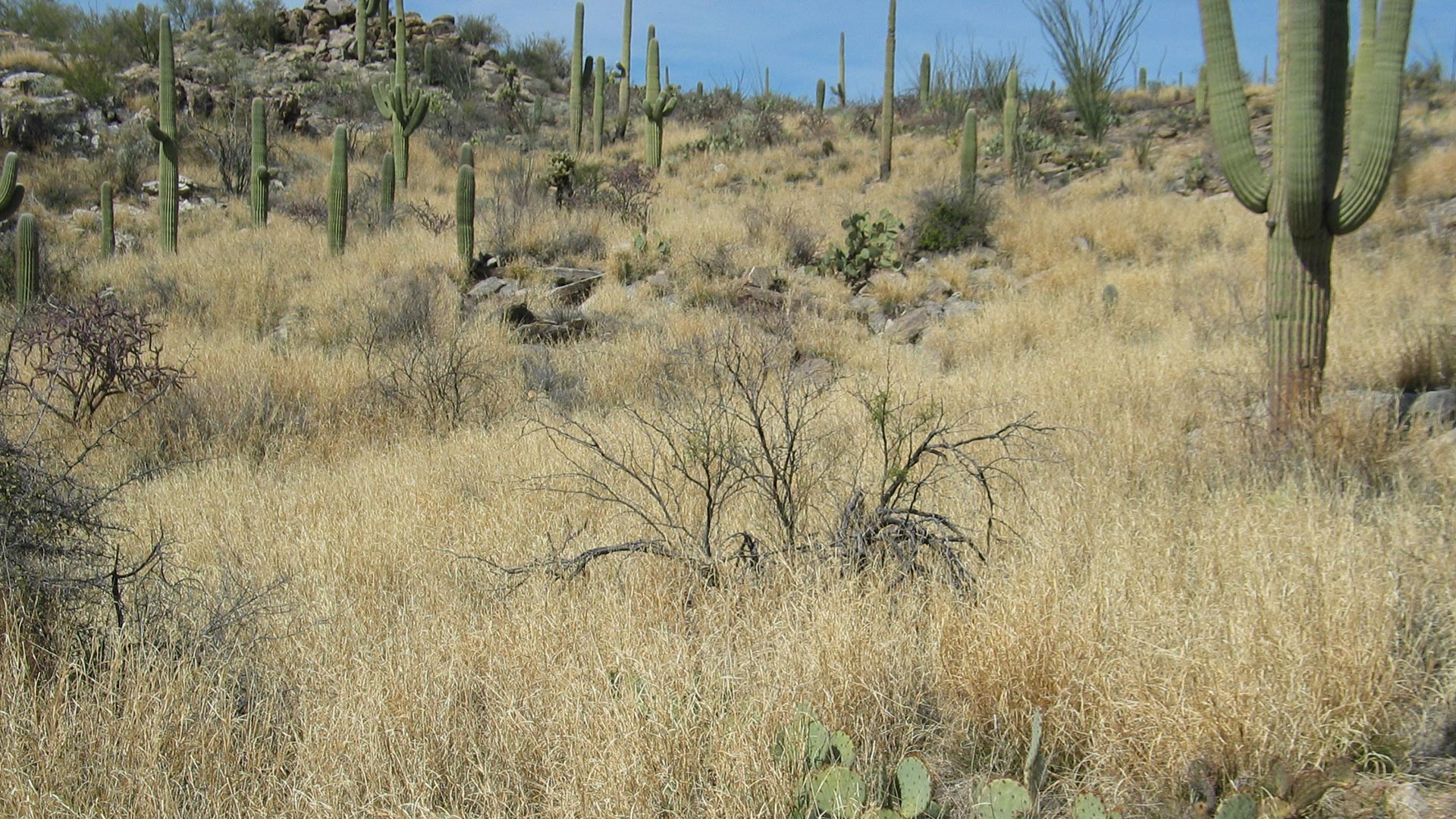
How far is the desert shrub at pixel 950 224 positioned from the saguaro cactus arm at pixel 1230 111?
8.02m

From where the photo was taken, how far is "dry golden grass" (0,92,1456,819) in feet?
8.69

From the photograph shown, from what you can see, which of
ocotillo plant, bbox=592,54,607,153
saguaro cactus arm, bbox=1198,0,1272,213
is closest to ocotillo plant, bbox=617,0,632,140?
ocotillo plant, bbox=592,54,607,153

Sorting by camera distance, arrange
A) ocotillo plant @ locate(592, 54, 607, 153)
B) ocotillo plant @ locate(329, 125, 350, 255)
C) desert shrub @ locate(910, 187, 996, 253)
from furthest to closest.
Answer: ocotillo plant @ locate(592, 54, 607, 153)
ocotillo plant @ locate(329, 125, 350, 255)
desert shrub @ locate(910, 187, 996, 253)

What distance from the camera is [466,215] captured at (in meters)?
13.4

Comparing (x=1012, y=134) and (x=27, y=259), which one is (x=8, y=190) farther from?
(x=1012, y=134)

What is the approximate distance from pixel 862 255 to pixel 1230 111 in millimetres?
7485

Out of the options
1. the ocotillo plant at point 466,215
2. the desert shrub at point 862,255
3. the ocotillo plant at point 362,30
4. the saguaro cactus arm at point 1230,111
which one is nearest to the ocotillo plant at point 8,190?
the ocotillo plant at point 466,215

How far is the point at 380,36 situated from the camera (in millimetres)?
34469

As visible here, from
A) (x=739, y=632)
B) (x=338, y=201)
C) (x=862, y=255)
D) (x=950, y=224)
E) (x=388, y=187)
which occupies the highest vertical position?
(x=388, y=187)

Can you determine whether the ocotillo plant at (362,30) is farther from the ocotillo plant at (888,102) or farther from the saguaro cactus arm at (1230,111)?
the saguaro cactus arm at (1230,111)

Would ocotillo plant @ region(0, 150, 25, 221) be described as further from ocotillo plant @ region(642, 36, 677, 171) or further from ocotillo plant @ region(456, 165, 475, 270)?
ocotillo plant @ region(642, 36, 677, 171)

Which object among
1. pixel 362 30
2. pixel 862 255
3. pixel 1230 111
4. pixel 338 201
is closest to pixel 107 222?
pixel 338 201

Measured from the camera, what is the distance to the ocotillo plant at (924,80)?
29.5 meters

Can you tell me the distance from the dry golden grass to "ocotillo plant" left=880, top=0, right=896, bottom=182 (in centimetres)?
1425
